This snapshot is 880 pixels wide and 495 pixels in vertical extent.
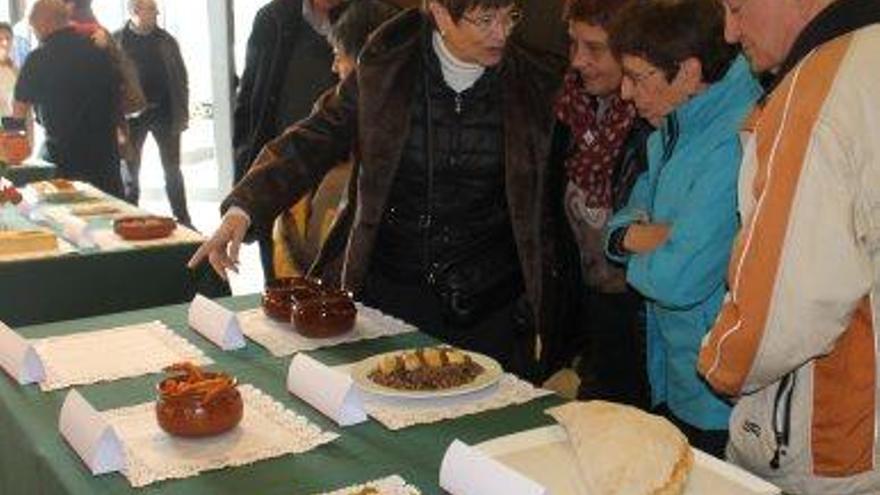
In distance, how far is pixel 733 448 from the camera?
4.23 ft

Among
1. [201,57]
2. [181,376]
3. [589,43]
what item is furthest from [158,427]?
[201,57]

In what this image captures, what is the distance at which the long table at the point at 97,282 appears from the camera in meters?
2.38

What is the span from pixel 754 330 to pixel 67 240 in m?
1.93

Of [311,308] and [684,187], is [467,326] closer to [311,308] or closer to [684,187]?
[311,308]

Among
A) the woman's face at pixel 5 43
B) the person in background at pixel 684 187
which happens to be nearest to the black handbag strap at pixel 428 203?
the person in background at pixel 684 187

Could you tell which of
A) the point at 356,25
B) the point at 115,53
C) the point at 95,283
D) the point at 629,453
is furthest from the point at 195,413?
the point at 115,53

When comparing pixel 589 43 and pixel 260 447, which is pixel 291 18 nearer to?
pixel 589 43

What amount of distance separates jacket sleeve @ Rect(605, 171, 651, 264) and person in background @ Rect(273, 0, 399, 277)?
2.50ft

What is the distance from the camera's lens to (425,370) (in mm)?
1430

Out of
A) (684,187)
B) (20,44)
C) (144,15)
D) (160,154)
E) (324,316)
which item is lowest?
(160,154)

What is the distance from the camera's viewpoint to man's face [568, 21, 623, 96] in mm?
1983

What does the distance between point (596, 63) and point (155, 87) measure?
4070 millimetres

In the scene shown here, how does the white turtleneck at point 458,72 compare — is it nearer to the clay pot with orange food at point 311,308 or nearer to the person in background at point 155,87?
the clay pot with orange food at point 311,308

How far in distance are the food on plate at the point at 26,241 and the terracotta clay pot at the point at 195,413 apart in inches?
52.2
